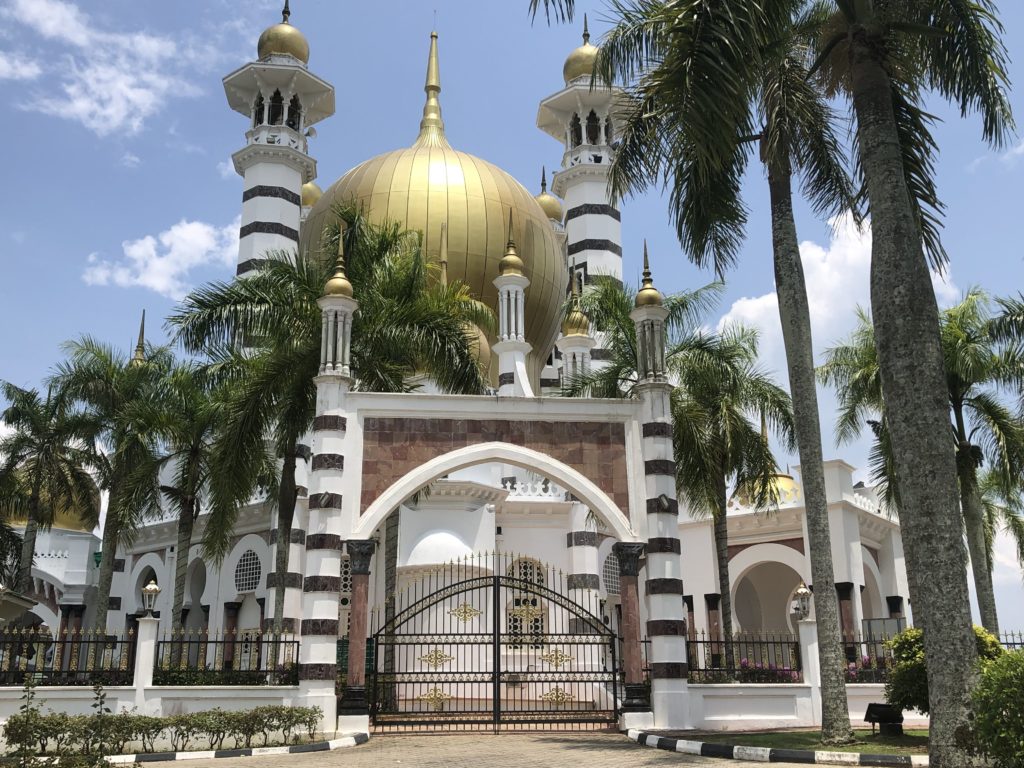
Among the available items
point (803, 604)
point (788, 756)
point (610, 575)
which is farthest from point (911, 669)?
point (610, 575)

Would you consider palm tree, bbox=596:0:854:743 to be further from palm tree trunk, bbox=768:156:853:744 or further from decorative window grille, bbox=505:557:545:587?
decorative window grille, bbox=505:557:545:587

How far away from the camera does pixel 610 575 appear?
3241 centimetres

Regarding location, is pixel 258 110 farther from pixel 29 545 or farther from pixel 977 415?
pixel 977 415

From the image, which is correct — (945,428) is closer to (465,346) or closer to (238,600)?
(465,346)

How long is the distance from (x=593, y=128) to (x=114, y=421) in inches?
1058

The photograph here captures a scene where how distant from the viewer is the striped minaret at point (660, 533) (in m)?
16.5

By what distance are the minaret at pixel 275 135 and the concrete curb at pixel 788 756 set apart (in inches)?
1058

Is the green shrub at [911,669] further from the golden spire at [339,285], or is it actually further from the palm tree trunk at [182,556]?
the palm tree trunk at [182,556]

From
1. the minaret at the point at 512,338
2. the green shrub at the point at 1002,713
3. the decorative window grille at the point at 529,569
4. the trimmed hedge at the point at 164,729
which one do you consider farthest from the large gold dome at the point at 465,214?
the green shrub at the point at 1002,713

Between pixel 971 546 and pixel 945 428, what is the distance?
35.0 feet

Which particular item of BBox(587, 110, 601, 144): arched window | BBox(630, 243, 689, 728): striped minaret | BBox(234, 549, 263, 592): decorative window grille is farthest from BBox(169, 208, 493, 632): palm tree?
BBox(587, 110, 601, 144): arched window

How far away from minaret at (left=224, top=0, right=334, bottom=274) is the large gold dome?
1.25m

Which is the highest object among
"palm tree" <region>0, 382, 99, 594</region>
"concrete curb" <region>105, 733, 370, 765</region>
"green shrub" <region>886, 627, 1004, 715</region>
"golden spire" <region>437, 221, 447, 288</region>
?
"golden spire" <region>437, 221, 447, 288</region>

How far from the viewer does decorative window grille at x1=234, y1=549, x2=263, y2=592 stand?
32.8 meters
